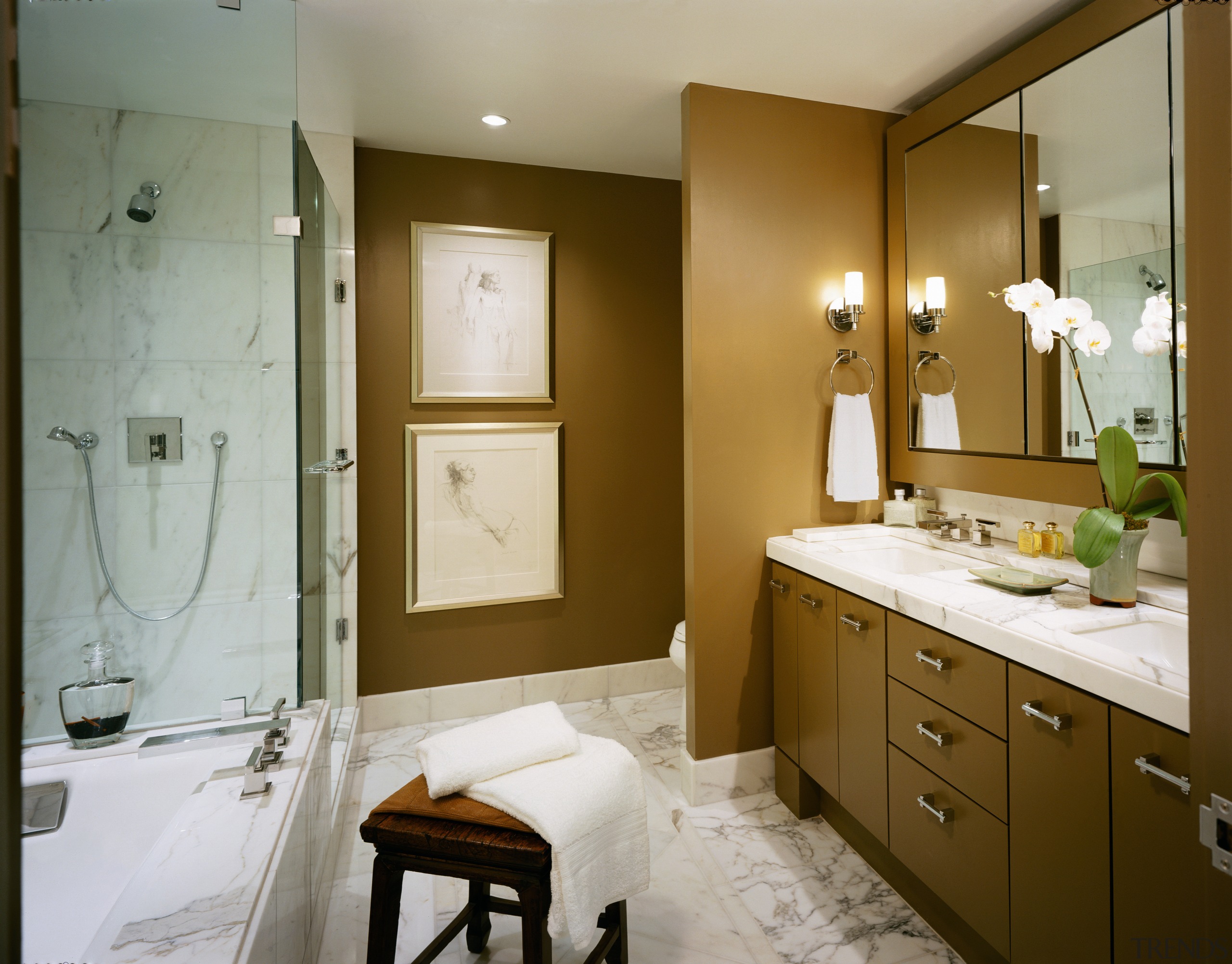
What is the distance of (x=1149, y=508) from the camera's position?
57.6 inches

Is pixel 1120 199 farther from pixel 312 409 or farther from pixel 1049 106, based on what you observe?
pixel 312 409

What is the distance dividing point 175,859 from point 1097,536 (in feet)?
6.50

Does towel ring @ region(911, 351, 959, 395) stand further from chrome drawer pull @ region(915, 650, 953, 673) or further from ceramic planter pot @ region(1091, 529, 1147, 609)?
chrome drawer pull @ region(915, 650, 953, 673)

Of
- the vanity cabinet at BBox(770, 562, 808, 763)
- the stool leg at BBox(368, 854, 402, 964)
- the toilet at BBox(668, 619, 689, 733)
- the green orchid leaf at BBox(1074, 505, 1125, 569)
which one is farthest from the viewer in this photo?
the toilet at BBox(668, 619, 689, 733)

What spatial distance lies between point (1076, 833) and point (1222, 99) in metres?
1.19

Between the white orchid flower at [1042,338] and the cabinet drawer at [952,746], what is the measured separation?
103 cm

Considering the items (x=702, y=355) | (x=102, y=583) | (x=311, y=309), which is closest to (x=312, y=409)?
(x=311, y=309)

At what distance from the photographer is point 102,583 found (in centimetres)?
135

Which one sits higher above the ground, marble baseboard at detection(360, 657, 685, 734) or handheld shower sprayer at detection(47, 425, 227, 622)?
handheld shower sprayer at detection(47, 425, 227, 622)

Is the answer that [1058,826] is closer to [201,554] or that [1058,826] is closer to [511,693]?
[201,554]

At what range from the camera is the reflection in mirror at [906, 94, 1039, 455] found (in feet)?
6.48

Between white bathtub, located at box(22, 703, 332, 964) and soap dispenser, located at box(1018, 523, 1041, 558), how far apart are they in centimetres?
202

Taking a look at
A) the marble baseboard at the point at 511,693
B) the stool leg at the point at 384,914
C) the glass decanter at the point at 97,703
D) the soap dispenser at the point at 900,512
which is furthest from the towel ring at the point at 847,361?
the glass decanter at the point at 97,703

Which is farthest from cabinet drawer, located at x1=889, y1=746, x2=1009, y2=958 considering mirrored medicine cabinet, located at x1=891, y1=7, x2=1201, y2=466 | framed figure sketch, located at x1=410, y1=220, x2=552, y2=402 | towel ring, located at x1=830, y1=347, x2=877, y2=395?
framed figure sketch, located at x1=410, y1=220, x2=552, y2=402
